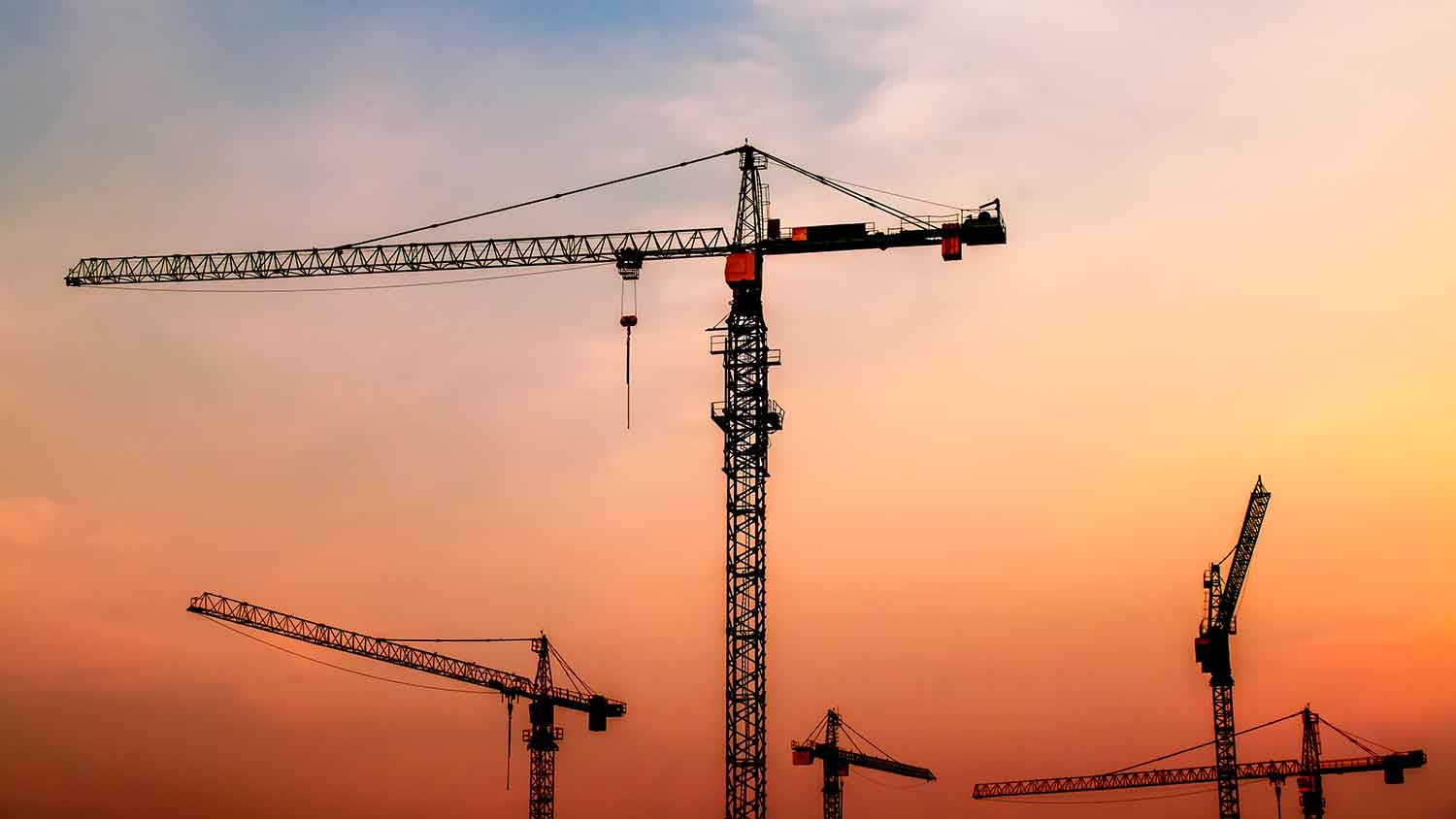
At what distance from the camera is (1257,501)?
466 feet

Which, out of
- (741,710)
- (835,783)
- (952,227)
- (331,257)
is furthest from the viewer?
(835,783)

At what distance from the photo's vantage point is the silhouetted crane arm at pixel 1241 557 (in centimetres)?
14225

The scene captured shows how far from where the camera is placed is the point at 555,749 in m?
154

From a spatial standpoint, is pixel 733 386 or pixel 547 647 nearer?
pixel 733 386

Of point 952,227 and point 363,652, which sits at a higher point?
point 952,227

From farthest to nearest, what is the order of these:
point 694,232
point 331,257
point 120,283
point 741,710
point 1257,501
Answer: point 1257,501, point 120,283, point 331,257, point 694,232, point 741,710

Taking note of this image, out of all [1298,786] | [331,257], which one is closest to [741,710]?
[331,257]

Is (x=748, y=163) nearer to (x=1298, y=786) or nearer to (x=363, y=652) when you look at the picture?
(x=363, y=652)

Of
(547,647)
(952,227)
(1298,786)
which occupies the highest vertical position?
(952,227)

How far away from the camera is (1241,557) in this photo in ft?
471

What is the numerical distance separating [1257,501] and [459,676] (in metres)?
74.8

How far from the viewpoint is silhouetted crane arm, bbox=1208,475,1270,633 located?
14225cm

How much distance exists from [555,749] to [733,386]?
68.0 metres

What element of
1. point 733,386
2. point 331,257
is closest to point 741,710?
point 733,386
